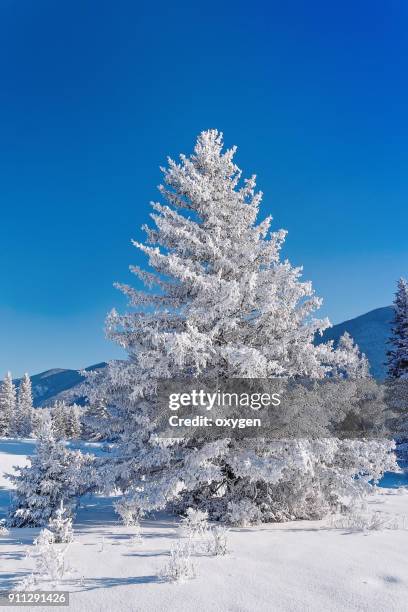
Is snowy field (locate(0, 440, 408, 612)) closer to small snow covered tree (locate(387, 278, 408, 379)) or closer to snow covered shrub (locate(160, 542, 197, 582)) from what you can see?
snow covered shrub (locate(160, 542, 197, 582))

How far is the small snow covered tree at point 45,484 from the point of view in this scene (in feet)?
33.6

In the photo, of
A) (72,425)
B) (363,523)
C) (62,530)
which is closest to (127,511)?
(62,530)

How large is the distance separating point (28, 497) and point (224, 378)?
18.9ft

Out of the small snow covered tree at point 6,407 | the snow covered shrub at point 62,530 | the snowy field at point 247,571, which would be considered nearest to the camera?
the snowy field at point 247,571

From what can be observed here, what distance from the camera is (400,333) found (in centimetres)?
2656

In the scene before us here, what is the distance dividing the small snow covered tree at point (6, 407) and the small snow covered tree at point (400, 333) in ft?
186

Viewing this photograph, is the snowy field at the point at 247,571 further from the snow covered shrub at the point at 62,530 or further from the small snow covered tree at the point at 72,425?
the small snow covered tree at the point at 72,425

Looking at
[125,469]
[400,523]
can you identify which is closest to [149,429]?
[125,469]

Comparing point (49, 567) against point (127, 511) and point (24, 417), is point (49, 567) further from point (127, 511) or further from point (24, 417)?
point (24, 417)

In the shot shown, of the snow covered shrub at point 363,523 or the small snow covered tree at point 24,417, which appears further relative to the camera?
the small snow covered tree at point 24,417

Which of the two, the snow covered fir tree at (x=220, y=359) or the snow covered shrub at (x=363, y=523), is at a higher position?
the snow covered fir tree at (x=220, y=359)

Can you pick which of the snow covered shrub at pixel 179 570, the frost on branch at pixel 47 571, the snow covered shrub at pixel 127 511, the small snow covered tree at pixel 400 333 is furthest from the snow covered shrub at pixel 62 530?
the small snow covered tree at pixel 400 333

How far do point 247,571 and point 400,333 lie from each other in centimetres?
2428

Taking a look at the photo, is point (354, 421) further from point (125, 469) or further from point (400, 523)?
point (125, 469)
